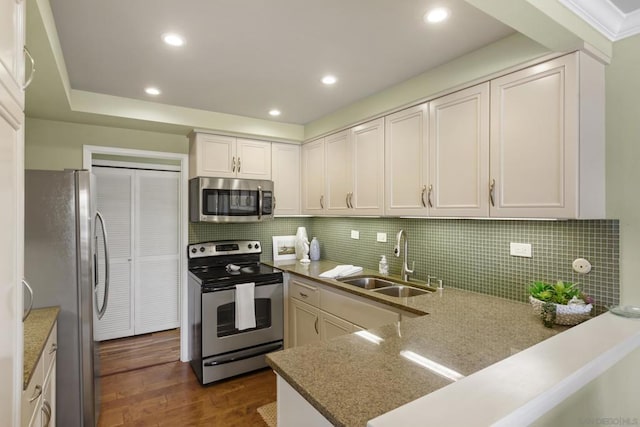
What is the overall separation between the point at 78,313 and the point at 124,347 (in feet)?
6.74

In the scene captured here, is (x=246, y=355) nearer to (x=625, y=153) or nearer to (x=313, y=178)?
(x=313, y=178)

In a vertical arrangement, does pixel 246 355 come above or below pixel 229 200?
below

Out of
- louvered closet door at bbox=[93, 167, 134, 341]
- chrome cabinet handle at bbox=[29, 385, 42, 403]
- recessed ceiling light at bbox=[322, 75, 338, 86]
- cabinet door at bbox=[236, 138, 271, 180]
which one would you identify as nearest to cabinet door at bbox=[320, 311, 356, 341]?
cabinet door at bbox=[236, 138, 271, 180]

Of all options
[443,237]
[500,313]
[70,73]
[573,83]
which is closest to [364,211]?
[443,237]

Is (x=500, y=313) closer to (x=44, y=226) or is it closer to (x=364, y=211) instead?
(x=364, y=211)

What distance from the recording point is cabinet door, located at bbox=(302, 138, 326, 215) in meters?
3.36

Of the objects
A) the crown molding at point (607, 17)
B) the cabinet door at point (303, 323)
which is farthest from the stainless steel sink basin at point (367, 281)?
the crown molding at point (607, 17)

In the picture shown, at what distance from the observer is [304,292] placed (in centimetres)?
292

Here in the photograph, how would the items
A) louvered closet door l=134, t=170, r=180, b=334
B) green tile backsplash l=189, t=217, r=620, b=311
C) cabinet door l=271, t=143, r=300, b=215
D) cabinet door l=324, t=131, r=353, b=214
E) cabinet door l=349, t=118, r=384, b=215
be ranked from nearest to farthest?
green tile backsplash l=189, t=217, r=620, b=311, cabinet door l=349, t=118, r=384, b=215, cabinet door l=324, t=131, r=353, b=214, cabinet door l=271, t=143, r=300, b=215, louvered closet door l=134, t=170, r=180, b=334

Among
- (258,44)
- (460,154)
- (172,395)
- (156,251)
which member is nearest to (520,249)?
(460,154)

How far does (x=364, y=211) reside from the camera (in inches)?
110

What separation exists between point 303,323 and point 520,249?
70.6 inches

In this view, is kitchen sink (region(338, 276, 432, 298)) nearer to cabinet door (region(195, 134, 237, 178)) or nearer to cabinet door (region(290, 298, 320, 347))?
cabinet door (region(290, 298, 320, 347))

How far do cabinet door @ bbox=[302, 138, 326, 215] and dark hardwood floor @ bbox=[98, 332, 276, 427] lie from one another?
1625 mm
